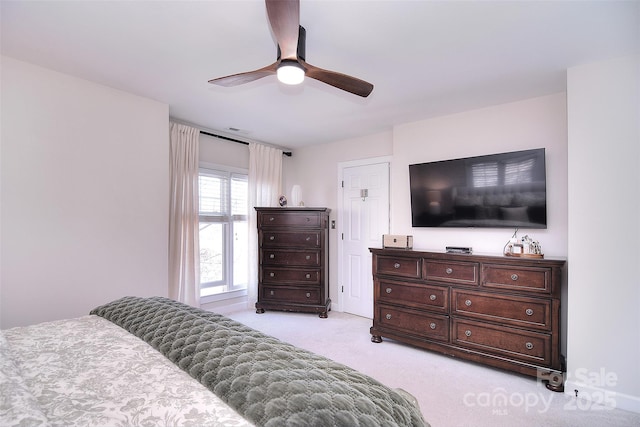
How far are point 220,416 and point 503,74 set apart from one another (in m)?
2.95

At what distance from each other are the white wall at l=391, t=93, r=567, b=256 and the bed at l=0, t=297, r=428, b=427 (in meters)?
2.52

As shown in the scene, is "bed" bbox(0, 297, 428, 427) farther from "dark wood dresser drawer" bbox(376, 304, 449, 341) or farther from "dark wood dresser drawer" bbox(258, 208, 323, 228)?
"dark wood dresser drawer" bbox(258, 208, 323, 228)

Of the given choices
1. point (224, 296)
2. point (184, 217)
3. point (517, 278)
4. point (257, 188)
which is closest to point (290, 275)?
point (224, 296)

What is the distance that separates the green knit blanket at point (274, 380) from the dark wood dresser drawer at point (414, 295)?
2013mm

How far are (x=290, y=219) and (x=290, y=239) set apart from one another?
281 millimetres

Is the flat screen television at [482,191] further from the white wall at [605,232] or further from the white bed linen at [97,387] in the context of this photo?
the white bed linen at [97,387]

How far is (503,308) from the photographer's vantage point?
262 cm

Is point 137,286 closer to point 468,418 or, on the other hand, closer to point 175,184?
point 175,184

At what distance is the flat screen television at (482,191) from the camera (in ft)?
9.29

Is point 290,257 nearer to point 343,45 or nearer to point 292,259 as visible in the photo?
point 292,259

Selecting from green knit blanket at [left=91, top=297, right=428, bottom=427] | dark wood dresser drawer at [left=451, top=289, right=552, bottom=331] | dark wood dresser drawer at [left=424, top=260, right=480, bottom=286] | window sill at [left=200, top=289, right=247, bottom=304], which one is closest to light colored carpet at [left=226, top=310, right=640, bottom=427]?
dark wood dresser drawer at [left=451, top=289, right=552, bottom=331]

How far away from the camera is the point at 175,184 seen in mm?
3646

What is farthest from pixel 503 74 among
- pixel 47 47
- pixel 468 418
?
pixel 47 47

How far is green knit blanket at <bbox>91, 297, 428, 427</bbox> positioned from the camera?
84cm
